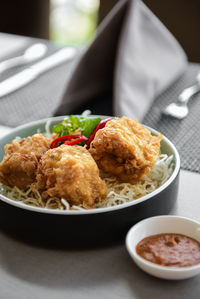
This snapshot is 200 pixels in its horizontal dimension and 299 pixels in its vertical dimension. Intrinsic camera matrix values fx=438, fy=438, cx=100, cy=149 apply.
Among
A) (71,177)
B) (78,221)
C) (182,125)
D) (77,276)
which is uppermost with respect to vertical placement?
(71,177)

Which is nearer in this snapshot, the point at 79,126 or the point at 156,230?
the point at 156,230

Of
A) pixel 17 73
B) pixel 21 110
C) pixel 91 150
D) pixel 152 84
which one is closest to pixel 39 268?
pixel 91 150

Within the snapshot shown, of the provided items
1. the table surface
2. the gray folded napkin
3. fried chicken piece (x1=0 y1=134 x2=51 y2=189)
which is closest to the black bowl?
the table surface

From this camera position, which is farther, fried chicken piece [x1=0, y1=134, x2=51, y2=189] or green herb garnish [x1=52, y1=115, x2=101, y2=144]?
green herb garnish [x1=52, y1=115, x2=101, y2=144]

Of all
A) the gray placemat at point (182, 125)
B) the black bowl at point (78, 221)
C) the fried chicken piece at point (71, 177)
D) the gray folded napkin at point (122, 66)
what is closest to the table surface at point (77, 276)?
the black bowl at point (78, 221)

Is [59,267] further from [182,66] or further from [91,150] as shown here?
[182,66]

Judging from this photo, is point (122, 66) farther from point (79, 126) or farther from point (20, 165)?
point (20, 165)

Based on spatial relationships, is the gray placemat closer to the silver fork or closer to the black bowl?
the silver fork

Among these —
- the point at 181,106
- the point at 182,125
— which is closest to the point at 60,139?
the point at 182,125
